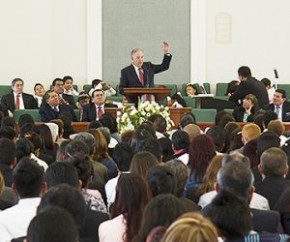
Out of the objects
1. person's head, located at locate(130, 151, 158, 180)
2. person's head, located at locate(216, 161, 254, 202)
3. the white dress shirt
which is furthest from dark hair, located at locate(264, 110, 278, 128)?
the white dress shirt

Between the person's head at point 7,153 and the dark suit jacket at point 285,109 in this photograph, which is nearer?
the person's head at point 7,153

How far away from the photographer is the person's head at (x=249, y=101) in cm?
1392

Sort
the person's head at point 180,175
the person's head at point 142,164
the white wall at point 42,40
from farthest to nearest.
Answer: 1. the white wall at point 42,40
2. the person's head at point 180,175
3. the person's head at point 142,164

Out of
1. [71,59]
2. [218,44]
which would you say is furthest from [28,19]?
[218,44]

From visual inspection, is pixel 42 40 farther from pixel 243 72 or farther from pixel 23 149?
pixel 23 149

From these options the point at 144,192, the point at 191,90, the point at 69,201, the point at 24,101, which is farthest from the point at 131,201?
the point at 191,90

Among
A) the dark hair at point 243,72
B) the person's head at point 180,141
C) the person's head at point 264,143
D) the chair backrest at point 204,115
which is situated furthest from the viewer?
the dark hair at point 243,72

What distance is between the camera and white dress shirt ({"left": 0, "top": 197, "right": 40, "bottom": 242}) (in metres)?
4.82

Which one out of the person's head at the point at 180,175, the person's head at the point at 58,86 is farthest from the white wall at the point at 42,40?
the person's head at the point at 180,175

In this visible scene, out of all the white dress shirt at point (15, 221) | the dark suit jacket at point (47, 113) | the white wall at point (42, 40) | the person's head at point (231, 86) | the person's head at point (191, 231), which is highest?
the white wall at point (42, 40)

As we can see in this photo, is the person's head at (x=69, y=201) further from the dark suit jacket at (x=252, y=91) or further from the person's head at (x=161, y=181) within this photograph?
the dark suit jacket at (x=252, y=91)

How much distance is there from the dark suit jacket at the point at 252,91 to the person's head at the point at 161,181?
31.7ft

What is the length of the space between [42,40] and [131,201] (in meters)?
15.2

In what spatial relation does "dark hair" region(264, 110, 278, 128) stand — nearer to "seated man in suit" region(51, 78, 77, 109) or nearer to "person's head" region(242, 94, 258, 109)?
"person's head" region(242, 94, 258, 109)
